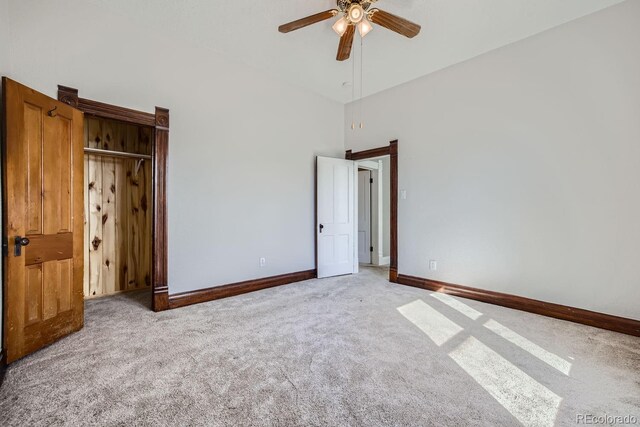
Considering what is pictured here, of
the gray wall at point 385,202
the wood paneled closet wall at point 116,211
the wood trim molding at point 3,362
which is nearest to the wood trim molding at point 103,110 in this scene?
the wood paneled closet wall at point 116,211

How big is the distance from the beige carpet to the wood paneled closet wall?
0.93 m

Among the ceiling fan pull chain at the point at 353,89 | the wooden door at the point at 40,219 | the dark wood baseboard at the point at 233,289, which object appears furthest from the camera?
the ceiling fan pull chain at the point at 353,89

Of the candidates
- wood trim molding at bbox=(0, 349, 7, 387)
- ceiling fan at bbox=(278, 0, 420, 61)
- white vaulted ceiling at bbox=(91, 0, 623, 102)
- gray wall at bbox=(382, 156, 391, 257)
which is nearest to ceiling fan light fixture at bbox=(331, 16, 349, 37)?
ceiling fan at bbox=(278, 0, 420, 61)

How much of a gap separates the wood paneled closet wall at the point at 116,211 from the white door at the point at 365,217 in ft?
13.2

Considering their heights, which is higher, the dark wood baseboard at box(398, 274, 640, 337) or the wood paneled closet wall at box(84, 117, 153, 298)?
the wood paneled closet wall at box(84, 117, 153, 298)

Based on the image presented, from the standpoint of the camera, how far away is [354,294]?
3691 mm

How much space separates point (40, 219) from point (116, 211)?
1666 millimetres

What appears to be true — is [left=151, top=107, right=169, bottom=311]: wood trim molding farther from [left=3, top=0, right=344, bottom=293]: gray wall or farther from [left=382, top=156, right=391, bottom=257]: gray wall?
[left=382, top=156, right=391, bottom=257]: gray wall

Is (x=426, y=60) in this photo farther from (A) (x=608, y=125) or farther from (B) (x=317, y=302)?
(B) (x=317, y=302)

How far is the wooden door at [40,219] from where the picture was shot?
6.48ft

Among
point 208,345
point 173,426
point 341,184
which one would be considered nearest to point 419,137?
point 341,184

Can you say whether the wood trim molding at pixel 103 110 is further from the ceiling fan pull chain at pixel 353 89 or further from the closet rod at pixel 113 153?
the ceiling fan pull chain at pixel 353 89

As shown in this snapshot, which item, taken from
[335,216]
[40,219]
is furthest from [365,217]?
[40,219]

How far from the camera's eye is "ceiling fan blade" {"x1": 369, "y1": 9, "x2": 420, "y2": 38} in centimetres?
221
